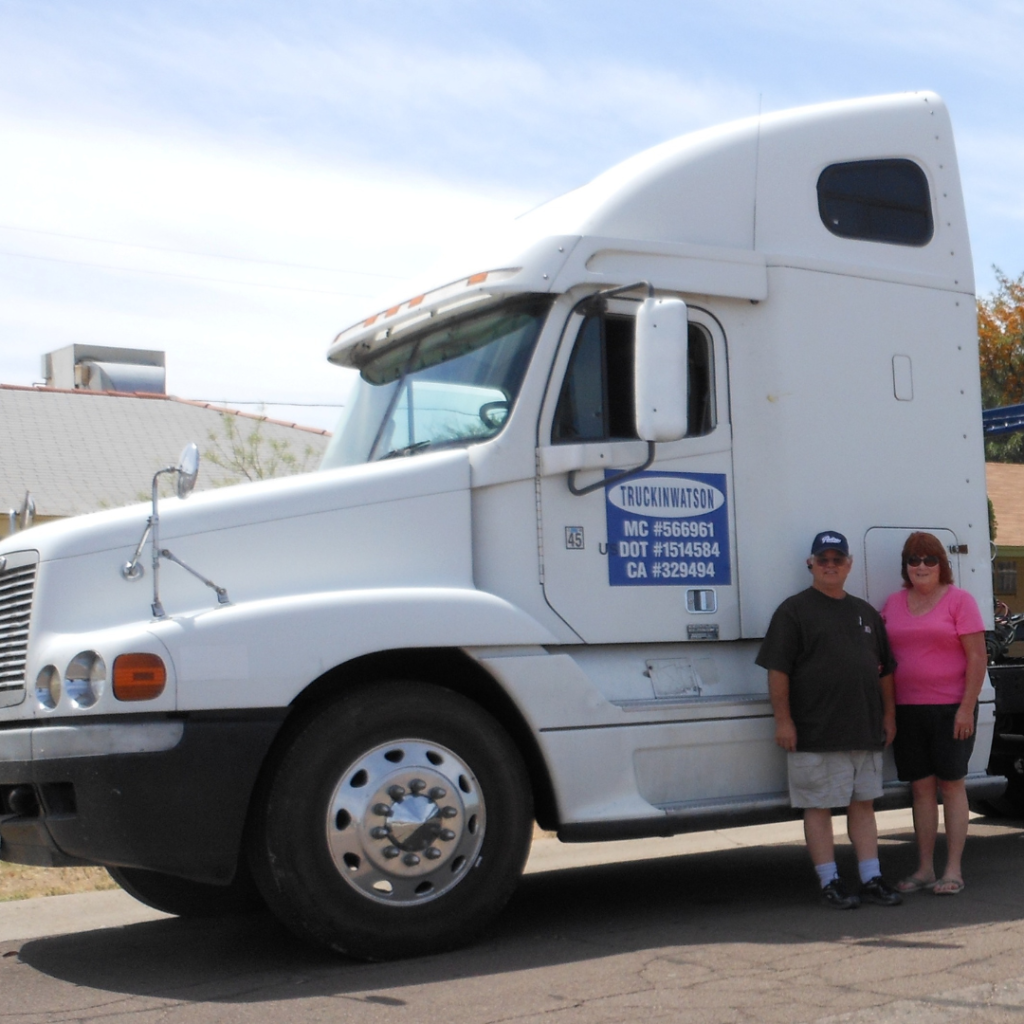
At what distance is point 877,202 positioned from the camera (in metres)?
6.93

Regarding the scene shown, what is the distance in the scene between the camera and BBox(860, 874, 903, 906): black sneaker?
619cm

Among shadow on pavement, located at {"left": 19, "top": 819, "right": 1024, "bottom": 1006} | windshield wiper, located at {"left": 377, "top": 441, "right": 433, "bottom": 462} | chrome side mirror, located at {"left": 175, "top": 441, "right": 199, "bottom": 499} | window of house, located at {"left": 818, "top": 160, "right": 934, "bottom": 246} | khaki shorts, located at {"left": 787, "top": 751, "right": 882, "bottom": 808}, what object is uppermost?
window of house, located at {"left": 818, "top": 160, "right": 934, "bottom": 246}

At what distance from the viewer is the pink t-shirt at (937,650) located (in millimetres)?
6422

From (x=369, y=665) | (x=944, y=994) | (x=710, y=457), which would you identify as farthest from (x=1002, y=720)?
(x=369, y=665)

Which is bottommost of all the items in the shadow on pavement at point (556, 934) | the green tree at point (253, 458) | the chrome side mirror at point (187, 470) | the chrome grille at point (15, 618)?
Answer: the shadow on pavement at point (556, 934)

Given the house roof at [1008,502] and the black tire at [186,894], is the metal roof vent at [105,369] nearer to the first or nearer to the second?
the house roof at [1008,502]

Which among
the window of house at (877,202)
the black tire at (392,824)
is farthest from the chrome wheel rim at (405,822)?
the window of house at (877,202)

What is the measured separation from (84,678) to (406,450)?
1800 millimetres

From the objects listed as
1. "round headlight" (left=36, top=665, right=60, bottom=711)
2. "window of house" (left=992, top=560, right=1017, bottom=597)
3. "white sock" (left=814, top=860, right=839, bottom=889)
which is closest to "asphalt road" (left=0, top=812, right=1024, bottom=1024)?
"white sock" (left=814, top=860, right=839, bottom=889)

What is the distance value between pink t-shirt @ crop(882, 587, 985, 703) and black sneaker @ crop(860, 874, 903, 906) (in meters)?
0.82

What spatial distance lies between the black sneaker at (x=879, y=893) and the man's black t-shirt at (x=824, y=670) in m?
0.60

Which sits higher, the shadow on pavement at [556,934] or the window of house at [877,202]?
the window of house at [877,202]

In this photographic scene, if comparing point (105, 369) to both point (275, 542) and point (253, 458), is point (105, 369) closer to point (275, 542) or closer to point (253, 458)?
point (253, 458)

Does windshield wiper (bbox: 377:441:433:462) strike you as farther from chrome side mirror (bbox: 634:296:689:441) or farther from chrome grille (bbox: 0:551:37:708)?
chrome grille (bbox: 0:551:37:708)
